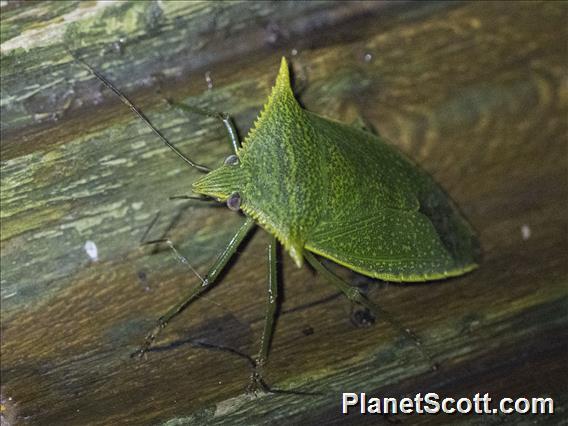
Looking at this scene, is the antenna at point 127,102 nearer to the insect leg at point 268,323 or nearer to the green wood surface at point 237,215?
the green wood surface at point 237,215

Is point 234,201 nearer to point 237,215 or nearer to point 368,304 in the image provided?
point 237,215

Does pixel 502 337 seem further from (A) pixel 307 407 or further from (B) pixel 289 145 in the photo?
(B) pixel 289 145

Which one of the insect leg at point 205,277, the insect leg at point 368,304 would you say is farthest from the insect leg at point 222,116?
the insect leg at point 368,304

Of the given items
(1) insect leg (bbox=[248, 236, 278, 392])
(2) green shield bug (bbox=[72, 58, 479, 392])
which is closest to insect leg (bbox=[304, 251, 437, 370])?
(2) green shield bug (bbox=[72, 58, 479, 392])

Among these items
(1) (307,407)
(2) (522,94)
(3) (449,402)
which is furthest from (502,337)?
(2) (522,94)

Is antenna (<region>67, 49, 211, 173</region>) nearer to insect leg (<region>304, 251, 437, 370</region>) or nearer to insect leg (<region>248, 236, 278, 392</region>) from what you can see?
insect leg (<region>248, 236, 278, 392</region>)

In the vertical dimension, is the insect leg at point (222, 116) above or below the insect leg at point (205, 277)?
above
